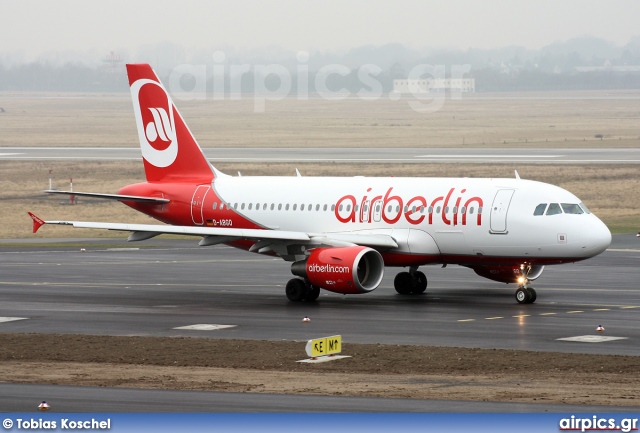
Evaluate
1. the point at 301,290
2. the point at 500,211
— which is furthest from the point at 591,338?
the point at 301,290

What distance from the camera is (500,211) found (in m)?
Result: 41.0

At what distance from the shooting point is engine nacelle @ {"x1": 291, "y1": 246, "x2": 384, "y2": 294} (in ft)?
131

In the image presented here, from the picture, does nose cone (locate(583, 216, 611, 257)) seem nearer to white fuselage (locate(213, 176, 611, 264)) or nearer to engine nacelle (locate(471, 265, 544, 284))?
white fuselage (locate(213, 176, 611, 264))

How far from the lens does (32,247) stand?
6366 cm

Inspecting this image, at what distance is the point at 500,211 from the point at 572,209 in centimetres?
→ 232

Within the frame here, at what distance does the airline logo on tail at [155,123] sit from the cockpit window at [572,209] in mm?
16247

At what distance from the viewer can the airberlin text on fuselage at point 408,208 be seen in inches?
1638

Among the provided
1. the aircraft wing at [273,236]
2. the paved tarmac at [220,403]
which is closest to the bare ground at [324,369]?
the paved tarmac at [220,403]

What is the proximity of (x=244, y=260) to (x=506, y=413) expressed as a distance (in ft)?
119

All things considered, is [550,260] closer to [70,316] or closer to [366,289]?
[366,289]

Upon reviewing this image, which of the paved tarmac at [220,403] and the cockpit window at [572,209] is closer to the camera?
the paved tarmac at [220,403]

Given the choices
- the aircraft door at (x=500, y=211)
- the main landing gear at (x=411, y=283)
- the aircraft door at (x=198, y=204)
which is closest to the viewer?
the aircraft door at (x=500, y=211)

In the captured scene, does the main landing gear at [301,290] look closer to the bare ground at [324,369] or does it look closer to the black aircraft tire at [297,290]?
the black aircraft tire at [297,290]

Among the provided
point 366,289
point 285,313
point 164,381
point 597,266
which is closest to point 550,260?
point 366,289
